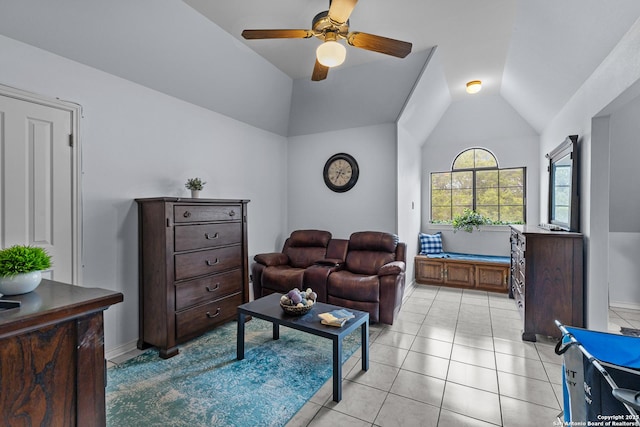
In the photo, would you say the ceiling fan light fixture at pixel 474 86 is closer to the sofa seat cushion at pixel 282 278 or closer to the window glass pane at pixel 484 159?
the window glass pane at pixel 484 159

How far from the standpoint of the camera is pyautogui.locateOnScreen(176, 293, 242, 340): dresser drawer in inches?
107

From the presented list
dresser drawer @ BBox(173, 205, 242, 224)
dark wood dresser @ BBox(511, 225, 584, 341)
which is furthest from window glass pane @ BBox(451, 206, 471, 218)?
dresser drawer @ BBox(173, 205, 242, 224)

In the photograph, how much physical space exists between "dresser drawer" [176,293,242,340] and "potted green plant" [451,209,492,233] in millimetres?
3897

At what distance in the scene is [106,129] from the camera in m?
2.60

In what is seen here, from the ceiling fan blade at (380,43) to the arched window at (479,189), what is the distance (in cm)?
369

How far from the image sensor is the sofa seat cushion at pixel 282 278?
3.62m

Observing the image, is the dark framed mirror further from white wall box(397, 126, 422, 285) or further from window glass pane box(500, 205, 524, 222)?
white wall box(397, 126, 422, 285)

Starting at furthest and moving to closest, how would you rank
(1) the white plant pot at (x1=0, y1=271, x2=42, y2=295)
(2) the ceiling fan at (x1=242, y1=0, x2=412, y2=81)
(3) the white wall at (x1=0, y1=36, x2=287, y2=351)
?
(3) the white wall at (x1=0, y1=36, x2=287, y2=351), (2) the ceiling fan at (x1=242, y1=0, x2=412, y2=81), (1) the white plant pot at (x1=0, y1=271, x2=42, y2=295)

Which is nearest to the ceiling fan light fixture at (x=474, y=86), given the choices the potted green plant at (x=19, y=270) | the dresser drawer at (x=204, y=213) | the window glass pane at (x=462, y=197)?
the window glass pane at (x=462, y=197)

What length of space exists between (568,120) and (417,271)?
291cm

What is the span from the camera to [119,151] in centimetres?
270

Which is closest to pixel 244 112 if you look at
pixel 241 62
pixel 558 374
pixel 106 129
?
pixel 241 62

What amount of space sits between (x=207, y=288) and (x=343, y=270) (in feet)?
5.65

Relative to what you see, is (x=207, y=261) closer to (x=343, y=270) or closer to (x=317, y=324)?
(x=317, y=324)
